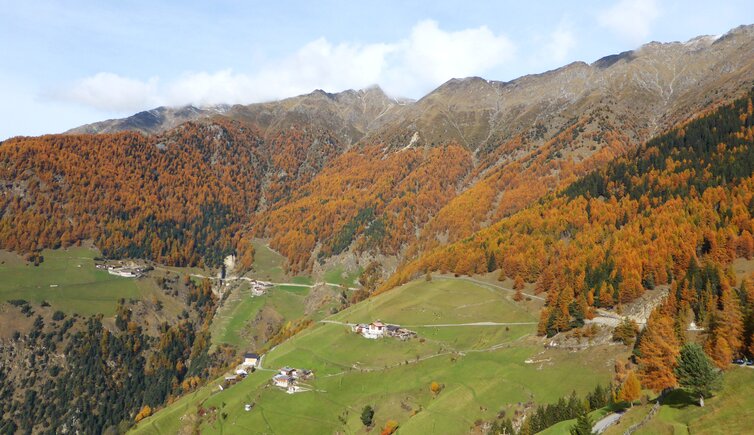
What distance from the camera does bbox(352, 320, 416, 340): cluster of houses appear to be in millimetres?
128750

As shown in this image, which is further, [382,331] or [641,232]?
[641,232]

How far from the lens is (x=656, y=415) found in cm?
5628

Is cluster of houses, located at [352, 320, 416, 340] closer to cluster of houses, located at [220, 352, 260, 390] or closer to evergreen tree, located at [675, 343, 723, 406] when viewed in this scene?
cluster of houses, located at [220, 352, 260, 390]

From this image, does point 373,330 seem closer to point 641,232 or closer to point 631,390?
point 631,390

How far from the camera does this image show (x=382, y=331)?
132 metres

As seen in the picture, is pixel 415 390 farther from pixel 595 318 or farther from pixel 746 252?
pixel 746 252

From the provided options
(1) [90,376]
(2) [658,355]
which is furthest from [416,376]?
(1) [90,376]

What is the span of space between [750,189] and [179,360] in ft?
645

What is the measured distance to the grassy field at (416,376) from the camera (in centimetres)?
9200

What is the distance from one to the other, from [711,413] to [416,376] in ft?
210

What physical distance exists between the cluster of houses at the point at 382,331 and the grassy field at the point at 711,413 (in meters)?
70.9

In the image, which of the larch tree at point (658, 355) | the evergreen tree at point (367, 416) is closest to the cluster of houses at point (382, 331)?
the evergreen tree at point (367, 416)

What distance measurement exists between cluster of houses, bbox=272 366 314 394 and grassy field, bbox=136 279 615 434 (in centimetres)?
208

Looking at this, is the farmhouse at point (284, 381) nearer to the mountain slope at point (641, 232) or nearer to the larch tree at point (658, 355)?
the mountain slope at point (641, 232)
